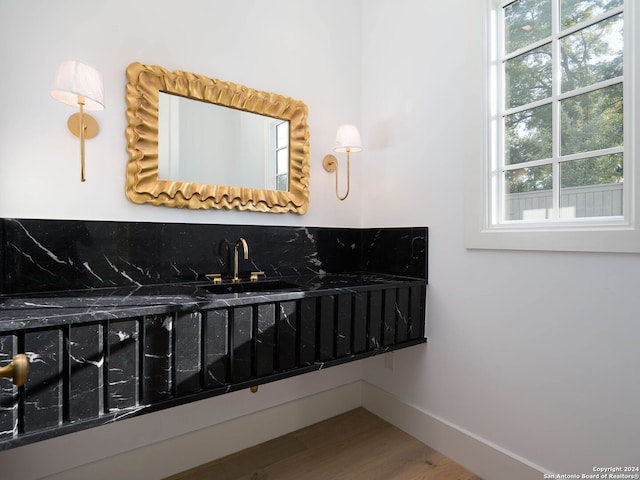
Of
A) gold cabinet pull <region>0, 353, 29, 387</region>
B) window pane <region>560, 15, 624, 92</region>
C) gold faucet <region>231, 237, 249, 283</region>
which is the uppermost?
window pane <region>560, 15, 624, 92</region>

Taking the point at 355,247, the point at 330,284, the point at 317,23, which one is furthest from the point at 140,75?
the point at 355,247

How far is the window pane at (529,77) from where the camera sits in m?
1.59

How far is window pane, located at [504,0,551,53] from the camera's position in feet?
5.25

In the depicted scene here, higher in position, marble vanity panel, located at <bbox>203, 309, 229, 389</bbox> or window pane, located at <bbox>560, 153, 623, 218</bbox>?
window pane, located at <bbox>560, 153, 623, 218</bbox>

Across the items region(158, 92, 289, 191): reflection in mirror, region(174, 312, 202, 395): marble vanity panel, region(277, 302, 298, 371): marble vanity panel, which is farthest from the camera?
region(158, 92, 289, 191): reflection in mirror

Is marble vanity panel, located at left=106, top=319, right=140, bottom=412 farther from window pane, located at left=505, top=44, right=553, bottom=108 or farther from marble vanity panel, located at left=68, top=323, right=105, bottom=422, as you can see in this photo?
window pane, located at left=505, top=44, right=553, bottom=108

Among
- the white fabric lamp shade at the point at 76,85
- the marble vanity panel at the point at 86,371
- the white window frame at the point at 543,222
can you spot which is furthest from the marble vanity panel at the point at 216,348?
the white window frame at the point at 543,222

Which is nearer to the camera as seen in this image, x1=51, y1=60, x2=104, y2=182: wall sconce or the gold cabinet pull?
the gold cabinet pull

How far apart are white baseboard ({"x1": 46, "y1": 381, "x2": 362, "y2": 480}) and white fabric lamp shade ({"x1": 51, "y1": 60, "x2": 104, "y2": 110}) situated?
4.96 feet

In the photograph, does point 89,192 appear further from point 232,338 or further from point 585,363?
point 585,363

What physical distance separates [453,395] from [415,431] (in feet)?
1.19

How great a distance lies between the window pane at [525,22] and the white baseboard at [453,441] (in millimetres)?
1899

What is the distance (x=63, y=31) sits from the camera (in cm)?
149
